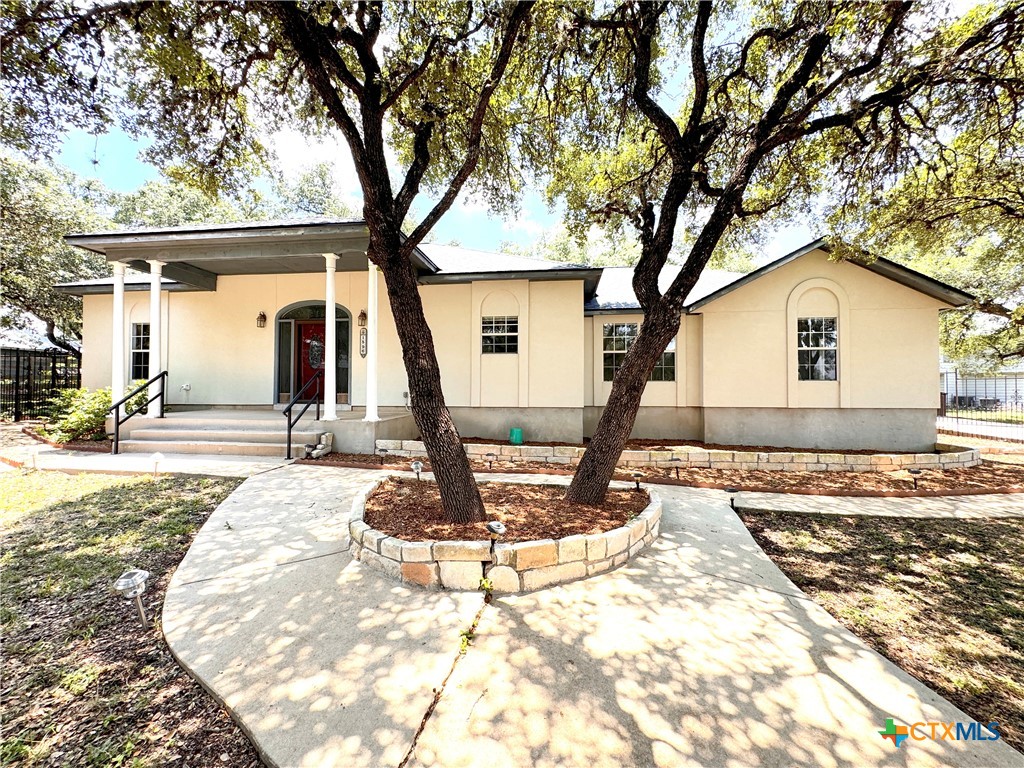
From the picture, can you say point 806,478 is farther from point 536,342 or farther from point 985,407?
point 985,407

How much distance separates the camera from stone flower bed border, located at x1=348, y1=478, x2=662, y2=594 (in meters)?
3.10

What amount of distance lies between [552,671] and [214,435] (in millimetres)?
8421

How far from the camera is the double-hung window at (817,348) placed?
9.46 metres

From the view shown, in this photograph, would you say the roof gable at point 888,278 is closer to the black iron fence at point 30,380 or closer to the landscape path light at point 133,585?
the landscape path light at point 133,585

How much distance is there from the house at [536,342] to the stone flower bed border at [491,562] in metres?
5.13

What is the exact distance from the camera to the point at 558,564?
3.23 metres

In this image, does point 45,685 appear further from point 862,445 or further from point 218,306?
point 862,445

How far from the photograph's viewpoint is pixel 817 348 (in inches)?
373

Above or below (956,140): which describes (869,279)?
below

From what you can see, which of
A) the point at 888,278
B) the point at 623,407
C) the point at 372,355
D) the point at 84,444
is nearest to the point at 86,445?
the point at 84,444

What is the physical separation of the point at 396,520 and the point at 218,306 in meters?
10.1

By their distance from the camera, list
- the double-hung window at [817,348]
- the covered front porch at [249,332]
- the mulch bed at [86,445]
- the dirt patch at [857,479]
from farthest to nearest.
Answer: the covered front porch at [249,332], the double-hung window at [817,348], the mulch bed at [86,445], the dirt patch at [857,479]

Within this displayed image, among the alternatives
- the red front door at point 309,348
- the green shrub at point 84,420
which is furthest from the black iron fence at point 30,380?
the red front door at point 309,348

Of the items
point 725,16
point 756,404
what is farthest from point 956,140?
point 756,404
